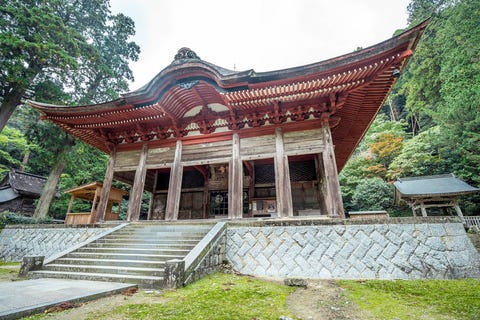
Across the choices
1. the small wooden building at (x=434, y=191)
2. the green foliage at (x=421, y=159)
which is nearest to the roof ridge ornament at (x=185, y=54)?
the small wooden building at (x=434, y=191)

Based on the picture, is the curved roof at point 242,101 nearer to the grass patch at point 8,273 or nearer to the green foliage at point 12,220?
the grass patch at point 8,273

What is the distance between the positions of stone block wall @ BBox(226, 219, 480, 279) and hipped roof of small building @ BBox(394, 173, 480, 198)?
10.5m

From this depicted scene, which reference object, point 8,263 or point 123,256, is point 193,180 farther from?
point 8,263

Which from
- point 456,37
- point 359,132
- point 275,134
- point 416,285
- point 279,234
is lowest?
point 416,285

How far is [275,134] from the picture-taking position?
726 centimetres

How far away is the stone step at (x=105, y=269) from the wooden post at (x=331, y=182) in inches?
183

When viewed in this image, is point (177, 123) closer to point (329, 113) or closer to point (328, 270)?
point (329, 113)

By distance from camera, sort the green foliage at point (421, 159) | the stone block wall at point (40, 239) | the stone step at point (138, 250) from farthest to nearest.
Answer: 1. the green foliage at point (421, 159)
2. the stone block wall at point (40, 239)
3. the stone step at point (138, 250)

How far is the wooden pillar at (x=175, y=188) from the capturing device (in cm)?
740

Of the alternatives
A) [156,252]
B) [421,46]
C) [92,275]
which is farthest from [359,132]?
[421,46]

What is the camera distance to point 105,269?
4.41 meters

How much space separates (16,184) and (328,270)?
26.7 metres

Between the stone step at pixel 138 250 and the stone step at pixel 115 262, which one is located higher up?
the stone step at pixel 138 250

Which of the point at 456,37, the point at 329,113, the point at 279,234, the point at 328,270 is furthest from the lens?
the point at 456,37
